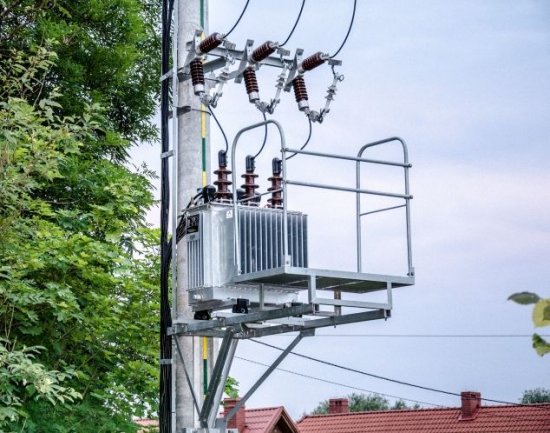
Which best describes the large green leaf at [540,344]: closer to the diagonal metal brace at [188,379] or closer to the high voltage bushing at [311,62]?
the diagonal metal brace at [188,379]

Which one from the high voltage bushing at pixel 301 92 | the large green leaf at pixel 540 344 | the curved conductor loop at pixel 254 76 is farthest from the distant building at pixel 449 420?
the large green leaf at pixel 540 344

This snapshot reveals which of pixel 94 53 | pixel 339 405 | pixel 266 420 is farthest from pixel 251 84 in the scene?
pixel 339 405

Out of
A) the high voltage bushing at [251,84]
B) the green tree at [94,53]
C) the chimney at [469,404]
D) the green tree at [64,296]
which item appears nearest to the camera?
the high voltage bushing at [251,84]

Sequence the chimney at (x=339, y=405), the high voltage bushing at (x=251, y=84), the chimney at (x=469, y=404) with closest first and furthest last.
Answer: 1. the high voltage bushing at (x=251, y=84)
2. the chimney at (x=469, y=404)
3. the chimney at (x=339, y=405)

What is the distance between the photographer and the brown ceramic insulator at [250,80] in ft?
30.8

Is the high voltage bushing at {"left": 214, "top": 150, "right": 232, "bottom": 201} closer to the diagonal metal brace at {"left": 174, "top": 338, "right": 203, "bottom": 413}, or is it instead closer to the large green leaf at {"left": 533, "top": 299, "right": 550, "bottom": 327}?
the diagonal metal brace at {"left": 174, "top": 338, "right": 203, "bottom": 413}

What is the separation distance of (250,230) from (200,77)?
1720mm

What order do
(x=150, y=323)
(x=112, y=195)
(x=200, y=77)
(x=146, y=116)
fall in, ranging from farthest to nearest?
(x=146, y=116) < (x=112, y=195) < (x=150, y=323) < (x=200, y=77)

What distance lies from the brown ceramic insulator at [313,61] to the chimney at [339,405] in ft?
114

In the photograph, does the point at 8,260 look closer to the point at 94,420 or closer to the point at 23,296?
the point at 23,296

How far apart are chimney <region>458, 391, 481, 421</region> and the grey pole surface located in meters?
28.8

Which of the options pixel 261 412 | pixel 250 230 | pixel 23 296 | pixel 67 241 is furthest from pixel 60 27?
pixel 261 412

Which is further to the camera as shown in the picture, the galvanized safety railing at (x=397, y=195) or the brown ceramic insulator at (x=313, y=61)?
the brown ceramic insulator at (x=313, y=61)

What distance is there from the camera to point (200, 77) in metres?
9.45
